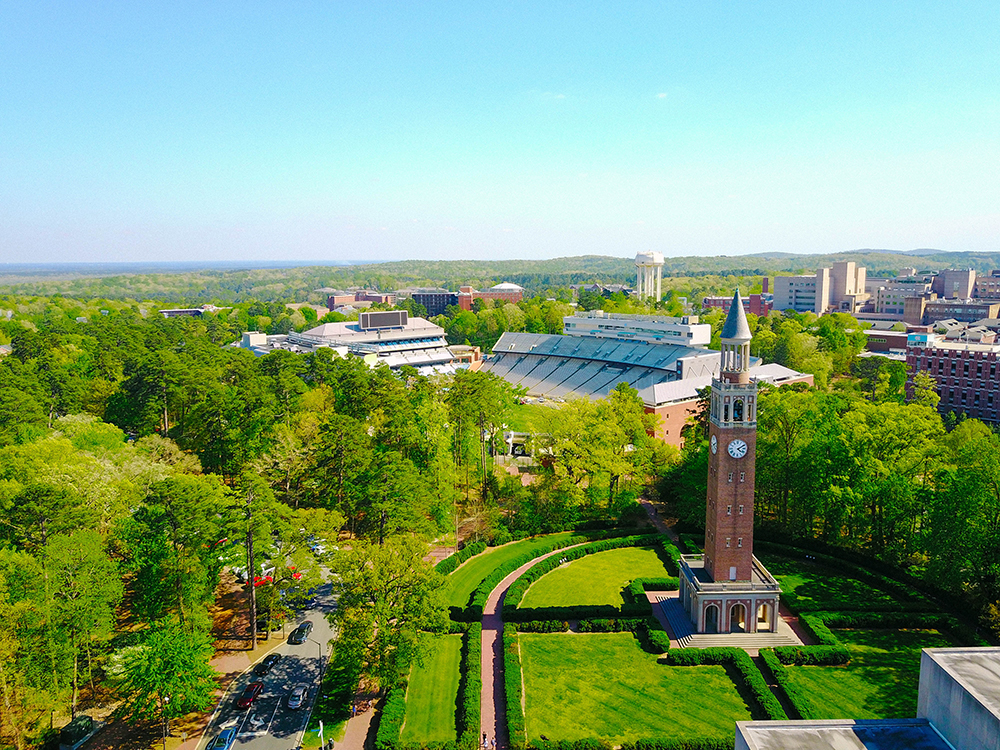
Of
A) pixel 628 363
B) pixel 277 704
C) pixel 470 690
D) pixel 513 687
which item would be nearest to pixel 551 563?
pixel 513 687

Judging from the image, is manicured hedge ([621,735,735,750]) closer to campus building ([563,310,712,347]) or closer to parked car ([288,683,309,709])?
parked car ([288,683,309,709])

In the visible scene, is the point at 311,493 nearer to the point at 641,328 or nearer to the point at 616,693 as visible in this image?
Result: the point at 616,693

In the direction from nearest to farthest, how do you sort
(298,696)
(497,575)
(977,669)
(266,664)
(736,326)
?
1. (977,669)
2. (298,696)
3. (266,664)
4. (736,326)
5. (497,575)

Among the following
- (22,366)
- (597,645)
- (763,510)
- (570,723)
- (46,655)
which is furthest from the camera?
(22,366)

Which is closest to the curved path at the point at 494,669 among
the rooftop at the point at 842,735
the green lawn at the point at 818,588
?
the rooftop at the point at 842,735

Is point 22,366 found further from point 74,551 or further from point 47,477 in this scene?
point 74,551

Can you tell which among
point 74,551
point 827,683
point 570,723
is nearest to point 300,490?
point 74,551
